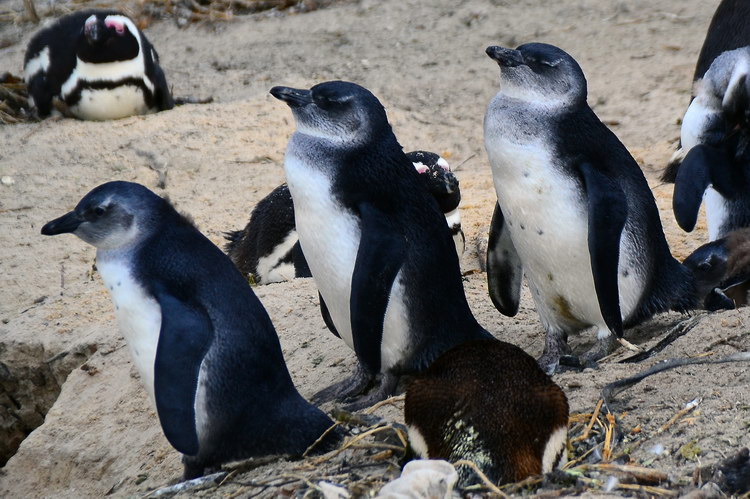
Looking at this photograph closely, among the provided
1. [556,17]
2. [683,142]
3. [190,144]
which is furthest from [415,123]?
[683,142]

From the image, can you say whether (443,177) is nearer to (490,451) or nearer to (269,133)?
(269,133)

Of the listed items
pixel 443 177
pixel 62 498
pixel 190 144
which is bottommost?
pixel 62 498

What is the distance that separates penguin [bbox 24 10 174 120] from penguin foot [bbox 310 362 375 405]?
4191 millimetres

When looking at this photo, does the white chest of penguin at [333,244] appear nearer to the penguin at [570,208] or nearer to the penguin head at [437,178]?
the penguin at [570,208]

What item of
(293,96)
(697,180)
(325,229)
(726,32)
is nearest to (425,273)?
(325,229)

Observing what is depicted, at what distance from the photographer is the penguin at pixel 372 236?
134 inches

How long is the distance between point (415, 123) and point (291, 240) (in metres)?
2.33

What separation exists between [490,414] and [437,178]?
2.63 metres

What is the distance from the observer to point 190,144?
22.8 ft

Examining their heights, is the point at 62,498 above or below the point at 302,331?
below

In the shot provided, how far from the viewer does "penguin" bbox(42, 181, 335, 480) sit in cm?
300

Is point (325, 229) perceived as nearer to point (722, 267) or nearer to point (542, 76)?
point (542, 76)

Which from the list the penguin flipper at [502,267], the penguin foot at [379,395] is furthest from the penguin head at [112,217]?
the penguin flipper at [502,267]

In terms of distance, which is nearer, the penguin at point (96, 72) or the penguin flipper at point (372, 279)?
the penguin flipper at point (372, 279)
